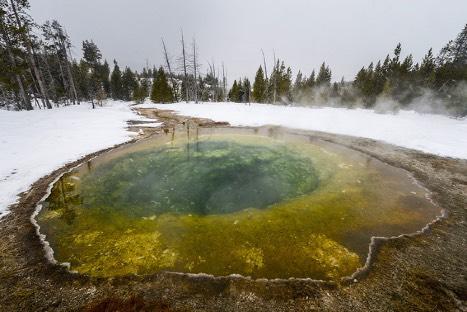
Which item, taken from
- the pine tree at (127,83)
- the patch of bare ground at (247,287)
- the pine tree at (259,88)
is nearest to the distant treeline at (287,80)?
the pine tree at (259,88)

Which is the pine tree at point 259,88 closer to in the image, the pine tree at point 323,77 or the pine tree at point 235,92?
the pine tree at point 235,92

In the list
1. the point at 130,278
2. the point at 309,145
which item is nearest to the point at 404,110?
the point at 309,145

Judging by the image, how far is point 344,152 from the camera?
12.0 m

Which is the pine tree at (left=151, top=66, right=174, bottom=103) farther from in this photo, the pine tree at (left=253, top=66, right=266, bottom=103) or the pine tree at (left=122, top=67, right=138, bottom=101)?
the pine tree at (left=253, top=66, right=266, bottom=103)

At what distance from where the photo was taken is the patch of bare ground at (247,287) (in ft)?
12.2

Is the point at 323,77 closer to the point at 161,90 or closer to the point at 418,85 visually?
the point at 418,85

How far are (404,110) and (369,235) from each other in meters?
30.9

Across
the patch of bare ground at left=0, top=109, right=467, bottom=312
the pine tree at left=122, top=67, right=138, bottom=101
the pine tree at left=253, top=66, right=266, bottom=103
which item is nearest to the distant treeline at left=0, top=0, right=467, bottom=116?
the pine tree at left=253, top=66, right=266, bottom=103

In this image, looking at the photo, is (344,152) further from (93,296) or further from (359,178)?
(93,296)

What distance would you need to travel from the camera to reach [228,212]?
22.5 ft

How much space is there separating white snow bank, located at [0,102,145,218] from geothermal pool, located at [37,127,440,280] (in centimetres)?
102

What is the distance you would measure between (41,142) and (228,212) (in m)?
10.5

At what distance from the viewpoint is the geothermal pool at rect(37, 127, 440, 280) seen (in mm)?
4770

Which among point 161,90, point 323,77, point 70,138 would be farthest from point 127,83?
point 70,138
